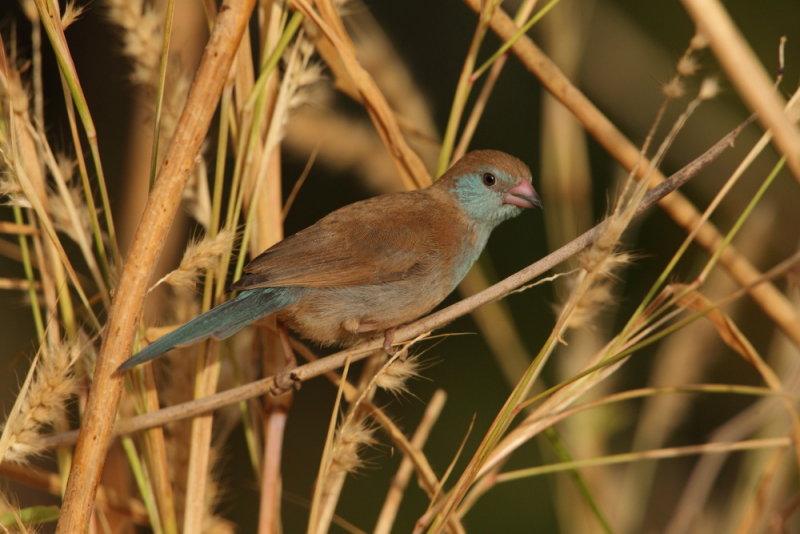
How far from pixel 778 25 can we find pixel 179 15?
2.76 m

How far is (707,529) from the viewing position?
235 cm

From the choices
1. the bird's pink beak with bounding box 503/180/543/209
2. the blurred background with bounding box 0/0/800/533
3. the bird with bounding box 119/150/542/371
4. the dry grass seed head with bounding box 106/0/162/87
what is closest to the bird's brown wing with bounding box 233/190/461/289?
the bird with bounding box 119/150/542/371

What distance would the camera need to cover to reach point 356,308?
9.23ft

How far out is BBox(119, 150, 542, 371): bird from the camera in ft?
8.82

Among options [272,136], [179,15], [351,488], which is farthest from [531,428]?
[351,488]

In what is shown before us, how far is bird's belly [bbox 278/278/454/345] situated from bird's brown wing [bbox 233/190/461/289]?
0.04 metres

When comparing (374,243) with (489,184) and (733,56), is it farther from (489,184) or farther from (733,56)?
(733,56)

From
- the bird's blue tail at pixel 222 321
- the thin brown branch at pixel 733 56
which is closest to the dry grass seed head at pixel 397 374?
the bird's blue tail at pixel 222 321

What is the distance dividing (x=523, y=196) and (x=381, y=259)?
0.61 m

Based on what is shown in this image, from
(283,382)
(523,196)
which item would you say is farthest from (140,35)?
(523,196)

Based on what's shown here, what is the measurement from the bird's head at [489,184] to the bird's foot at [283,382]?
4.08 feet

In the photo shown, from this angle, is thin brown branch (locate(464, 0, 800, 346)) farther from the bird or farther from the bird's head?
the bird's head

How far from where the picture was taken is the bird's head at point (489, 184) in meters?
3.14

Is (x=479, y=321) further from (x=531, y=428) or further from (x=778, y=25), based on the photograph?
(x=778, y=25)
